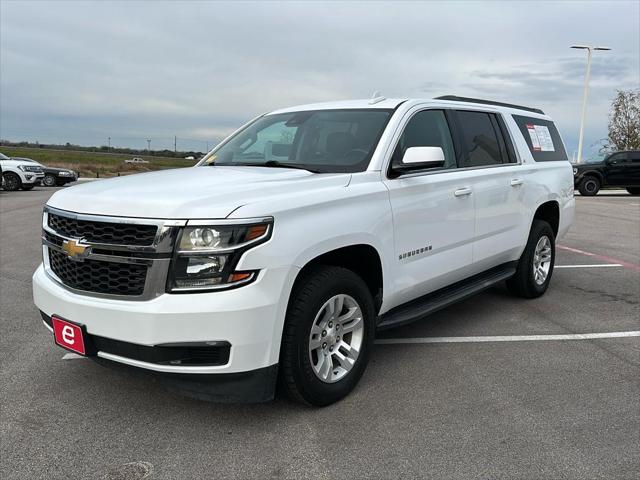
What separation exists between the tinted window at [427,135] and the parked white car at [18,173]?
69.7ft

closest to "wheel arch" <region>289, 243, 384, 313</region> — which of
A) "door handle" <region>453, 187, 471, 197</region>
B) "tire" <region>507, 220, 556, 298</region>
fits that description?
"door handle" <region>453, 187, 471, 197</region>

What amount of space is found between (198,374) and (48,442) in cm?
93

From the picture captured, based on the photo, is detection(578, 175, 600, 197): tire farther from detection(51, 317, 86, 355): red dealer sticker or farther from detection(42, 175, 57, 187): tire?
detection(42, 175, 57, 187): tire

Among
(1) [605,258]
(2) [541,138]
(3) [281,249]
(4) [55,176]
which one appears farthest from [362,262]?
(4) [55,176]

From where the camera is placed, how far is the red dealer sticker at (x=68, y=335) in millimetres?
2973

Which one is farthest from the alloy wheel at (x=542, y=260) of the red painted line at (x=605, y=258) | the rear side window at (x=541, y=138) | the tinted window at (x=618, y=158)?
the tinted window at (x=618, y=158)

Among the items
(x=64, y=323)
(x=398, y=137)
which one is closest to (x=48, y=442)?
(x=64, y=323)

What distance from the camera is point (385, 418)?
10.6 ft

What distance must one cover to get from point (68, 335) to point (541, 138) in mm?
4999

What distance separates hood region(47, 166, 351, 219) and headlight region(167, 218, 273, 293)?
0.09 meters

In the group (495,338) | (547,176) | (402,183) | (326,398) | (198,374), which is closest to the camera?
(198,374)

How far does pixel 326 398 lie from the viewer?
3.28 meters

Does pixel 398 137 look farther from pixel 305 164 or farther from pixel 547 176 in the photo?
pixel 547 176

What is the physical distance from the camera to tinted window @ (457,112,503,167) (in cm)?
468
